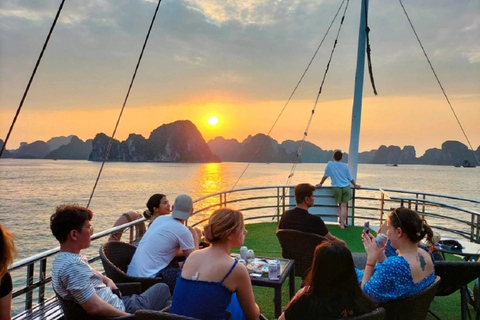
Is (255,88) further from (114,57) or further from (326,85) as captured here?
(114,57)

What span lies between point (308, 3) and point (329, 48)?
1411 mm

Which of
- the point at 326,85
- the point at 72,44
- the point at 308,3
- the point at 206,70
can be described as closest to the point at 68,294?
Answer: the point at 72,44

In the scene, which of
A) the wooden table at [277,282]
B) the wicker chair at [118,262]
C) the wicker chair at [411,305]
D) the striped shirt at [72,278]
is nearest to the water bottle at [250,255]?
the wooden table at [277,282]

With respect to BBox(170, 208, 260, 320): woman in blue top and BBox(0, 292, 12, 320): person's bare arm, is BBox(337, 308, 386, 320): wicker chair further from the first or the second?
BBox(0, 292, 12, 320): person's bare arm

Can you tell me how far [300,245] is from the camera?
13.4ft

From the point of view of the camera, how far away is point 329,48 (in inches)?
356

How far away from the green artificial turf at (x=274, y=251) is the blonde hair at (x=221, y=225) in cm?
204

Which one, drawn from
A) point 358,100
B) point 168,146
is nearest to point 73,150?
point 168,146

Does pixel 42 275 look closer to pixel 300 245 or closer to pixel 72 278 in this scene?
pixel 72 278

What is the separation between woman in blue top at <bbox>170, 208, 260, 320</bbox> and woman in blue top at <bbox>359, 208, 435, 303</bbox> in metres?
0.83

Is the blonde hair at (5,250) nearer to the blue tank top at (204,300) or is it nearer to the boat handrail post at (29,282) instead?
the blue tank top at (204,300)

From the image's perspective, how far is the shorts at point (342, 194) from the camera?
8203 mm

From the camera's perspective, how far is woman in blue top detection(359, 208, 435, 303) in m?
2.42

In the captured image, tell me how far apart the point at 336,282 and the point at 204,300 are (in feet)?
2.32
